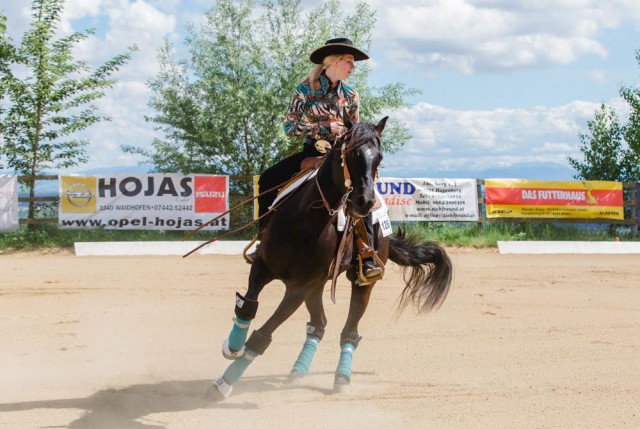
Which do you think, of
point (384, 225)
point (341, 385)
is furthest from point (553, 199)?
point (341, 385)

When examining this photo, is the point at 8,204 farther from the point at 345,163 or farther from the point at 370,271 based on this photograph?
the point at 345,163

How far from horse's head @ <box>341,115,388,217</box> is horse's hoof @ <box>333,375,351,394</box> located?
168cm

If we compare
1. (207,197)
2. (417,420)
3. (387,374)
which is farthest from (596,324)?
(207,197)

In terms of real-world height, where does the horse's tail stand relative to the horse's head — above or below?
below

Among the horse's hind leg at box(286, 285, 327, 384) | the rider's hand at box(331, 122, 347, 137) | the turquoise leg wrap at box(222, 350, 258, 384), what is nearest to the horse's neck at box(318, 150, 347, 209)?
the rider's hand at box(331, 122, 347, 137)

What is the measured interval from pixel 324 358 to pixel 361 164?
311 cm

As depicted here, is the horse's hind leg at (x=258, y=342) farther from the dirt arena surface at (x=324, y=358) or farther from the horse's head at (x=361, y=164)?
the horse's head at (x=361, y=164)

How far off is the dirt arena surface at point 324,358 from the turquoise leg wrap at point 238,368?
0.19 m

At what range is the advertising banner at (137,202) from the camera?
737 inches

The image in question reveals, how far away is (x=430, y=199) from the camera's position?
2025 centimetres

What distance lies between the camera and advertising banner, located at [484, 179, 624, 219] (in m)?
21.0

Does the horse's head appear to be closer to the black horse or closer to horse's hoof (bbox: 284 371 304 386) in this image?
the black horse

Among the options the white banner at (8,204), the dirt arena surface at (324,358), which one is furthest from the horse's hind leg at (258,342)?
the white banner at (8,204)

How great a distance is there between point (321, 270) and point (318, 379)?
1527 mm
